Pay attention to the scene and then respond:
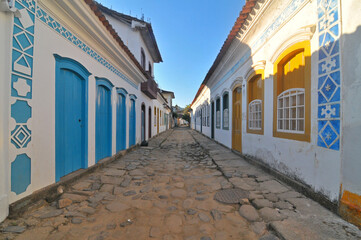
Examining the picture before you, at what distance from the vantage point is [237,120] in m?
6.43

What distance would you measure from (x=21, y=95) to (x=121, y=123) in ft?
13.2

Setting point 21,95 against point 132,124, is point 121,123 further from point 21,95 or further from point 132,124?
point 21,95

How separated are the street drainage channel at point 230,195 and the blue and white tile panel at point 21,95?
2876 mm

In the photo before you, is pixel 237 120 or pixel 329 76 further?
pixel 237 120

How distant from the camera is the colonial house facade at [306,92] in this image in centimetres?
205

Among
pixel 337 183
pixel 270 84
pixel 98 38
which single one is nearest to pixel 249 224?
pixel 337 183

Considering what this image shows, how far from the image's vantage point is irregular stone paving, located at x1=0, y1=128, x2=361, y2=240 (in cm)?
186

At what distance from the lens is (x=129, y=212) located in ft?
7.75

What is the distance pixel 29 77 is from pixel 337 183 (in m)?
4.51

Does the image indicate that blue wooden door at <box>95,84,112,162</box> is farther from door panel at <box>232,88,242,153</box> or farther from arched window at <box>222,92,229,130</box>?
arched window at <box>222,92,229,130</box>

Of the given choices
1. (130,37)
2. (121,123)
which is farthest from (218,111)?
(130,37)

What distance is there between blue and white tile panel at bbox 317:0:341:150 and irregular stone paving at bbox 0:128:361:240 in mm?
1079

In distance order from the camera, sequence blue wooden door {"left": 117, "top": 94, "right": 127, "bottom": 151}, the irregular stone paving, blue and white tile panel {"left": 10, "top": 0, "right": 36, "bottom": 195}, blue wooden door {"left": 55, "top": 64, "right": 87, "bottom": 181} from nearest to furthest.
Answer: the irregular stone paving → blue and white tile panel {"left": 10, "top": 0, "right": 36, "bottom": 195} → blue wooden door {"left": 55, "top": 64, "right": 87, "bottom": 181} → blue wooden door {"left": 117, "top": 94, "right": 127, "bottom": 151}

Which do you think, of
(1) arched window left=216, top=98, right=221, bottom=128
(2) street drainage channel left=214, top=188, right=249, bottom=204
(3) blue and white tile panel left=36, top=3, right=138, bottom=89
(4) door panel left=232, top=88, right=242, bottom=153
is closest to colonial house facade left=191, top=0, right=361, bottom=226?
(4) door panel left=232, top=88, right=242, bottom=153
